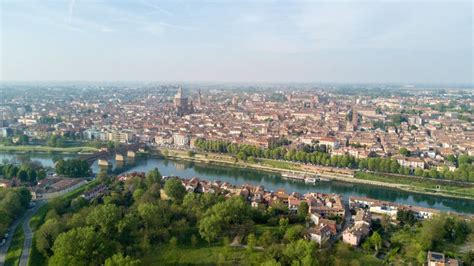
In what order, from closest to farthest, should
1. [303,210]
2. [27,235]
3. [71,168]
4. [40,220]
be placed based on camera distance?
[27,235] < [40,220] < [303,210] < [71,168]

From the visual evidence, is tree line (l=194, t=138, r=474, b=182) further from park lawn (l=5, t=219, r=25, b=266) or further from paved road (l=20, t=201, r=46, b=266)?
park lawn (l=5, t=219, r=25, b=266)

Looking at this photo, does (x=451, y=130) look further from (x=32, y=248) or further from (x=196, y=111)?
(x=32, y=248)

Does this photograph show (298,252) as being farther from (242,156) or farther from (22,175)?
(242,156)

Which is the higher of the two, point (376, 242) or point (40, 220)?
point (376, 242)

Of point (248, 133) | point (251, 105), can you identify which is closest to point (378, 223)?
point (248, 133)

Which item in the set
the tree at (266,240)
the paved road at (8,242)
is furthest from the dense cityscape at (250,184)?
the paved road at (8,242)

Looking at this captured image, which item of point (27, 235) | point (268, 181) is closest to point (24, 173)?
point (27, 235)
